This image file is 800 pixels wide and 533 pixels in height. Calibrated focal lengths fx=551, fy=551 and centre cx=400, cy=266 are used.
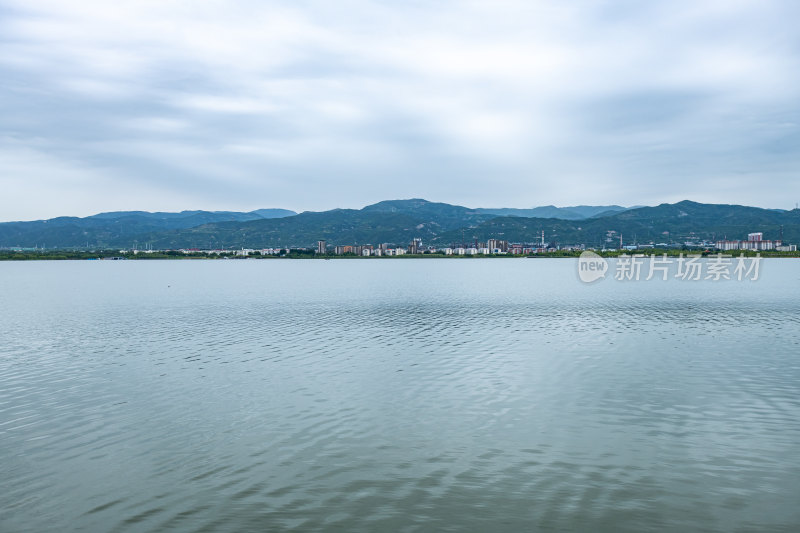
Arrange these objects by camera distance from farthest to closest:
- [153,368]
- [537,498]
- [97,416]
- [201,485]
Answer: [153,368] → [97,416] → [201,485] → [537,498]

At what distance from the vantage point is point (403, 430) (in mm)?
22188

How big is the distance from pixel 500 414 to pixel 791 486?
34.9ft

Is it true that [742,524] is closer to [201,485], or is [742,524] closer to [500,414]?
[500,414]

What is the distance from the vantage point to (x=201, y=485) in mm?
16891

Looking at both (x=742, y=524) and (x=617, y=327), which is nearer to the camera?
(x=742, y=524)

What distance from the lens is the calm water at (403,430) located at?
15.2 meters

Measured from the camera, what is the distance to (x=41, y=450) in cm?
1988

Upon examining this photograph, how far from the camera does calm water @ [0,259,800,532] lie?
15188 millimetres

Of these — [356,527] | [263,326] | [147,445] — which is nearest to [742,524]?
[356,527]

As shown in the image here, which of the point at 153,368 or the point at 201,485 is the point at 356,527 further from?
the point at 153,368

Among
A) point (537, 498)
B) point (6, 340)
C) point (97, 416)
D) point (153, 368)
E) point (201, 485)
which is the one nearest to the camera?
point (537, 498)

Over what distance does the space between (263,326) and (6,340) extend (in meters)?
21.0

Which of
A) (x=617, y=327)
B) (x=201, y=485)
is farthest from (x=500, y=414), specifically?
(x=617, y=327)

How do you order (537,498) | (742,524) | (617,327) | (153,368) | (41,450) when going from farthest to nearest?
(617,327), (153,368), (41,450), (537,498), (742,524)
